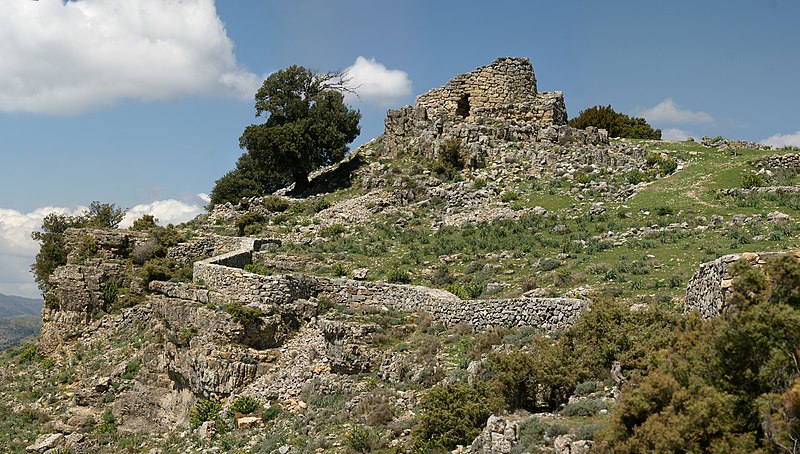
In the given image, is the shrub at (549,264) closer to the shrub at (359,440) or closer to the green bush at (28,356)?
the shrub at (359,440)

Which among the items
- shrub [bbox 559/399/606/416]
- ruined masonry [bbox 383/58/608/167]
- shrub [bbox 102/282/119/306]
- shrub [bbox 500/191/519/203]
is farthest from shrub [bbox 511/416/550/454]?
ruined masonry [bbox 383/58/608/167]

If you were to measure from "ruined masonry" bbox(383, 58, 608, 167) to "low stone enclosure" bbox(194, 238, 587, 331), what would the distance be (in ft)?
47.0

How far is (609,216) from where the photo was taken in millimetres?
27375

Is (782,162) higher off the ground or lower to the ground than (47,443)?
higher

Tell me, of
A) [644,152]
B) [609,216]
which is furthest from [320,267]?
[644,152]

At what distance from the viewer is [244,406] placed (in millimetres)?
18859

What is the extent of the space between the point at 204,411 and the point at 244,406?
1.70m

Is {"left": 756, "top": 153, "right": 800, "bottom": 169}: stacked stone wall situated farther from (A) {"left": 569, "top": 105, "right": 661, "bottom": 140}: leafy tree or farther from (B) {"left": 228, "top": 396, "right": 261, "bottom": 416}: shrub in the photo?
(B) {"left": 228, "top": 396, "right": 261, "bottom": 416}: shrub

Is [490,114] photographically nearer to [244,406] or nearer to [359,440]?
[244,406]

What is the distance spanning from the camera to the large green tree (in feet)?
122

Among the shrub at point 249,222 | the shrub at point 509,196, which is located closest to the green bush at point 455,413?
the shrub at point 509,196

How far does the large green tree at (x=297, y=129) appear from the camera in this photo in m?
37.2

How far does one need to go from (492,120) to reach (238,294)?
63.2ft

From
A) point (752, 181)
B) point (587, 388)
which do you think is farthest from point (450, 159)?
point (587, 388)
